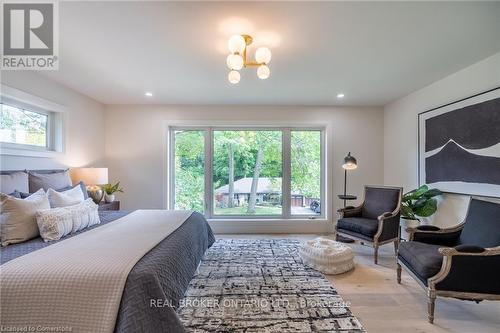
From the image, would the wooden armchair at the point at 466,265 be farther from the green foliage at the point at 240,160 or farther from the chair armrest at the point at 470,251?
the green foliage at the point at 240,160

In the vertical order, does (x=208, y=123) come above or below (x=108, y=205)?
above

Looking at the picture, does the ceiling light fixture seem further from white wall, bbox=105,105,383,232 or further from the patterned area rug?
white wall, bbox=105,105,383,232

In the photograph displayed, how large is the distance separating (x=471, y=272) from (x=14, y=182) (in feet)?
13.6

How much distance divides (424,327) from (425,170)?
232cm

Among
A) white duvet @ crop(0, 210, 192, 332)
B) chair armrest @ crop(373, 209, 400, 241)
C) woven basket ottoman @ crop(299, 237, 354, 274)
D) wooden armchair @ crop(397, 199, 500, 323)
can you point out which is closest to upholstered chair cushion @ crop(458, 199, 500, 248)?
wooden armchair @ crop(397, 199, 500, 323)

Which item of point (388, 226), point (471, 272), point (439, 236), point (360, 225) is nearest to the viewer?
point (471, 272)

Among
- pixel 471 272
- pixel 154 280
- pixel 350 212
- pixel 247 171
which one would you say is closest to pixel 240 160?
pixel 247 171

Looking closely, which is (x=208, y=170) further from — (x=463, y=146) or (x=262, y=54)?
(x=463, y=146)

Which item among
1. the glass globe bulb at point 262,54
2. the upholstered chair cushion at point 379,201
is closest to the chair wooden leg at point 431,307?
the upholstered chair cushion at point 379,201

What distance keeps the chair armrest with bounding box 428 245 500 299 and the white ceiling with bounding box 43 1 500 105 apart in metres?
1.84

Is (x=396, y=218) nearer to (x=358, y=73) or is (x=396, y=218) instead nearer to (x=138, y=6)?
(x=358, y=73)

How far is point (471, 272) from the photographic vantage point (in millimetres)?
1885

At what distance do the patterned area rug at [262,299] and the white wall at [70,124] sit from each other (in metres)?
2.44

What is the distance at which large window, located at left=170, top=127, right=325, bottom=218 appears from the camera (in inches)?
184
